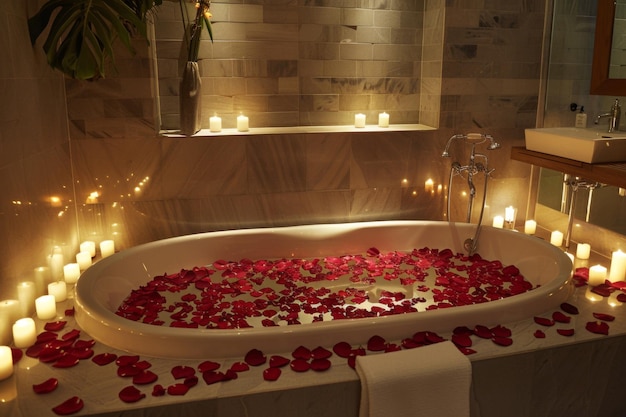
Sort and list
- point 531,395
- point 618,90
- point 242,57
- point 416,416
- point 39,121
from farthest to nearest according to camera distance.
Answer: point 242,57 < point 618,90 < point 39,121 < point 531,395 < point 416,416

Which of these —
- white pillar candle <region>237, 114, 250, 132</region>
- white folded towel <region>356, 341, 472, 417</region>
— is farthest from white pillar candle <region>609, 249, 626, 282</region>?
white pillar candle <region>237, 114, 250, 132</region>

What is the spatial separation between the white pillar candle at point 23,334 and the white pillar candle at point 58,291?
357 mm

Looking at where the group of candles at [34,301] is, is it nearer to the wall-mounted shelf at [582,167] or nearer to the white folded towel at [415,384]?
the white folded towel at [415,384]

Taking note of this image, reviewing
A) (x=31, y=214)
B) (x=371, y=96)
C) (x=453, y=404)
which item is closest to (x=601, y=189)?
(x=371, y=96)

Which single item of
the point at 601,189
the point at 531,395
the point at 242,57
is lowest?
the point at 531,395

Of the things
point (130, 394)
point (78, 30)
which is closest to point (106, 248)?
point (78, 30)

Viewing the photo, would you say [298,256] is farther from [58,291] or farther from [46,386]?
[46,386]

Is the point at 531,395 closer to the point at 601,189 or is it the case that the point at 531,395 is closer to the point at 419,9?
the point at 601,189

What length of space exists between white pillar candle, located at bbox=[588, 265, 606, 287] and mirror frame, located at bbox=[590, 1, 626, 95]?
1.00 m

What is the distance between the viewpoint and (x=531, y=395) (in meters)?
1.93

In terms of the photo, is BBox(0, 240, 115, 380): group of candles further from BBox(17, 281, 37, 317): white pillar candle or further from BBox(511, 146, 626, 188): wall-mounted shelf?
BBox(511, 146, 626, 188): wall-mounted shelf

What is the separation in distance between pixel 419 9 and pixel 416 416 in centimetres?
259

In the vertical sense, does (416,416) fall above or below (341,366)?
below

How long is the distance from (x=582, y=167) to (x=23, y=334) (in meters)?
2.58
